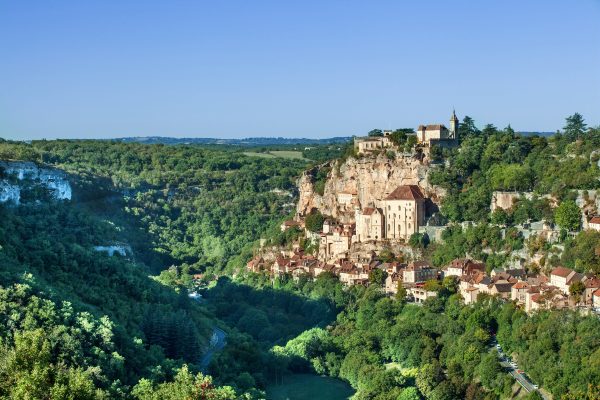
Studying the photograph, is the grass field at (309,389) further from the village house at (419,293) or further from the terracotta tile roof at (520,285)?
the terracotta tile roof at (520,285)

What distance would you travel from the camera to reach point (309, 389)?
146 feet

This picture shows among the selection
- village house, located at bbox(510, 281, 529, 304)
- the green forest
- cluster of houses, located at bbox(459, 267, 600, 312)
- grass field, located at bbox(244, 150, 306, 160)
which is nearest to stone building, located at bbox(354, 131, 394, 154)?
A: the green forest

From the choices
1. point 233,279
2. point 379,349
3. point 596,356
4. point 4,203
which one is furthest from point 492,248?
point 4,203

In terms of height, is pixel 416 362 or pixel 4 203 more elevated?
pixel 4 203

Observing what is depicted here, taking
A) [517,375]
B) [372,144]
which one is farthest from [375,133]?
[517,375]

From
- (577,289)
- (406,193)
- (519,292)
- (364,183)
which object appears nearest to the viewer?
(577,289)

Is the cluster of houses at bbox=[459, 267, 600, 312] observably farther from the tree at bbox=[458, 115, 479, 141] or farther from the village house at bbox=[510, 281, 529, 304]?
the tree at bbox=[458, 115, 479, 141]

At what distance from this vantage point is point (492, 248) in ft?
170

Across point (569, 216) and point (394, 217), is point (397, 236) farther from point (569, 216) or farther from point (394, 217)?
point (569, 216)

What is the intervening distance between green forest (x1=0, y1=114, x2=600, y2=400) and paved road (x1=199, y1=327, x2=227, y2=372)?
0.27 metres

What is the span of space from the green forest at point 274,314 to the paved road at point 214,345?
0.27 metres

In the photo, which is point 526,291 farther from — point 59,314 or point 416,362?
point 59,314

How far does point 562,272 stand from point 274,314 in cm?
1638

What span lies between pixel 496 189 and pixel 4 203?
24.9 m
